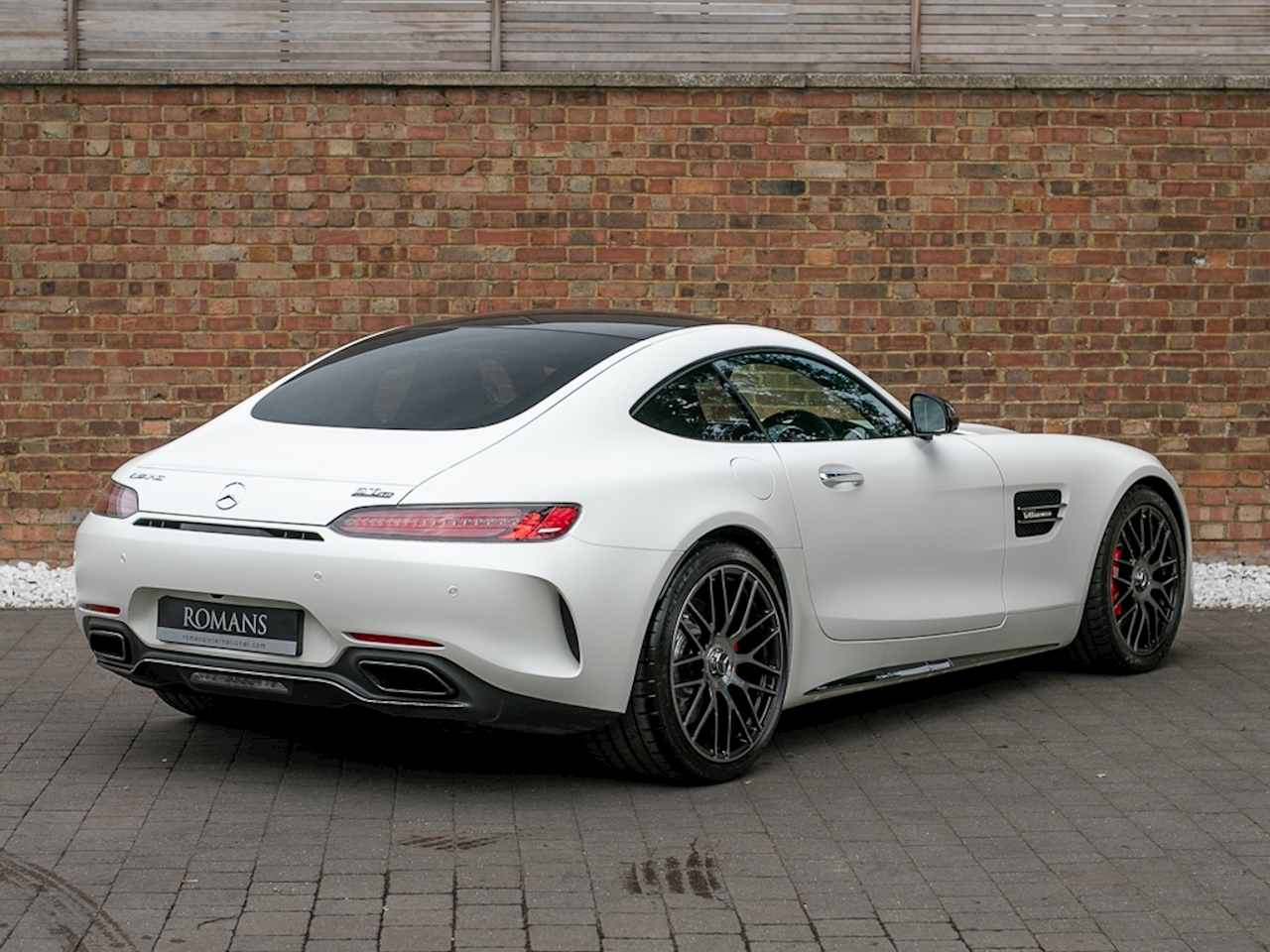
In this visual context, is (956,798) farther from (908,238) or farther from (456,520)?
(908,238)

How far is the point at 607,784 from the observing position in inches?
211

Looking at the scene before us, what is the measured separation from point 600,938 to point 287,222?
6163 mm

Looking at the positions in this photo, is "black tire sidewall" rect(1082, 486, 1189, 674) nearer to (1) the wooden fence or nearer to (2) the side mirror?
(2) the side mirror

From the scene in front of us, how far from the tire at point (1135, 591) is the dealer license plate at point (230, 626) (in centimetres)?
359

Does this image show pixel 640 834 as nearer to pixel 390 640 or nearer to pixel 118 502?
pixel 390 640

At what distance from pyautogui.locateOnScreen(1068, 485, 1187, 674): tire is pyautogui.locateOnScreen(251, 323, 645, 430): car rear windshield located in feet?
8.02

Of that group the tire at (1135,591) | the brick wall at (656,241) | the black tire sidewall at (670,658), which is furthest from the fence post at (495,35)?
the black tire sidewall at (670,658)

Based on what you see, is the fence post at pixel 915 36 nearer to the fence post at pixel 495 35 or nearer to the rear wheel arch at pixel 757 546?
the fence post at pixel 495 35

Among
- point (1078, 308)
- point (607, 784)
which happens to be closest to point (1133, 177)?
point (1078, 308)

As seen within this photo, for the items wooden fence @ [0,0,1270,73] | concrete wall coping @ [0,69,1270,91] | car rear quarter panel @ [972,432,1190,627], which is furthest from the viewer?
wooden fence @ [0,0,1270,73]

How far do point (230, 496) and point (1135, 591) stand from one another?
401 centimetres

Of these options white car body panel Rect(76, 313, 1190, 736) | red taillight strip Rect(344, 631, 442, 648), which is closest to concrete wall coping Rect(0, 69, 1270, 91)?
white car body panel Rect(76, 313, 1190, 736)

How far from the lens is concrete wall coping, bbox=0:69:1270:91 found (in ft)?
30.1

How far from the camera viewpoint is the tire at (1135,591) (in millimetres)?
7141
